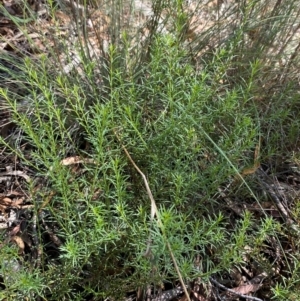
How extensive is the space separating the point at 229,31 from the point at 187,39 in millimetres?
199

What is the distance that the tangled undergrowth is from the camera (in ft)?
5.98

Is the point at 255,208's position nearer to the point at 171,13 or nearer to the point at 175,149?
the point at 175,149

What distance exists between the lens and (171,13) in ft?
7.48

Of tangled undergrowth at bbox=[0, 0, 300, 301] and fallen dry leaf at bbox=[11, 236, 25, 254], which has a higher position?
tangled undergrowth at bbox=[0, 0, 300, 301]

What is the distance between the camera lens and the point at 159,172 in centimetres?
196

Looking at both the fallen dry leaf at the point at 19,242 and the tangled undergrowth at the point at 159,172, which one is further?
the fallen dry leaf at the point at 19,242

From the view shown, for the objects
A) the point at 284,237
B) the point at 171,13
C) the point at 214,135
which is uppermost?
the point at 171,13

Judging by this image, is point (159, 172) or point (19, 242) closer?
point (159, 172)

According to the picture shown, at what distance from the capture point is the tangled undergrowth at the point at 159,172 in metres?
1.82

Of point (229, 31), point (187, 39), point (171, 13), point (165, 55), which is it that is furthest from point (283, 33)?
point (165, 55)

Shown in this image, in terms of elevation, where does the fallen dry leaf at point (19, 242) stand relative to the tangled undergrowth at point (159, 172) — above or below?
below

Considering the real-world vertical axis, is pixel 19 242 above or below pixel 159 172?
below

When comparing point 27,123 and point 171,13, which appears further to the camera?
point 171,13

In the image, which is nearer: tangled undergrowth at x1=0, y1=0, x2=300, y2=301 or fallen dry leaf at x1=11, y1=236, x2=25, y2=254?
tangled undergrowth at x1=0, y1=0, x2=300, y2=301
